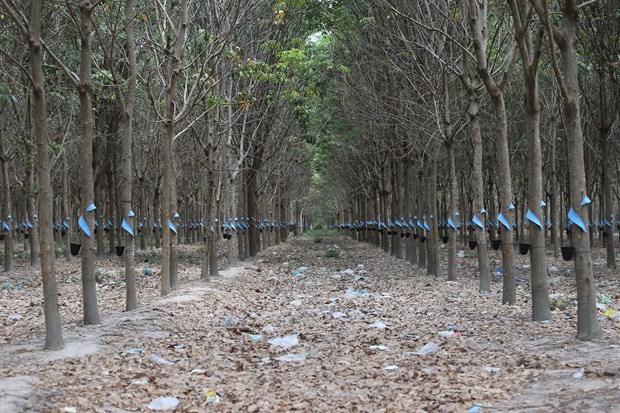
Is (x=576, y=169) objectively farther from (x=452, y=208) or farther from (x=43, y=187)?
(x=452, y=208)

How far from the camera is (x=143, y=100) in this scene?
21.2m

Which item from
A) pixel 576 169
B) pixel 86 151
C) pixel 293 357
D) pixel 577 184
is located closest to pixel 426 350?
pixel 293 357

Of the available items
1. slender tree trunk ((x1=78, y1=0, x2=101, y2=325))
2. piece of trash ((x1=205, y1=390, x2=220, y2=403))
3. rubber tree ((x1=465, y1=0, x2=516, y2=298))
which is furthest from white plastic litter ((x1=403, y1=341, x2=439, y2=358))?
slender tree trunk ((x1=78, y1=0, x2=101, y2=325))

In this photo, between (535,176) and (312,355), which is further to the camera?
(535,176)

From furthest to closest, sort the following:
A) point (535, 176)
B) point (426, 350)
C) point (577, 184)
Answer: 1. point (535, 176)
2. point (426, 350)
3. point (577, 184)

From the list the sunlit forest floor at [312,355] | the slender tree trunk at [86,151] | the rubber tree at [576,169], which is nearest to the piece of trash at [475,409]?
the sunlit forest floor at [312,355]

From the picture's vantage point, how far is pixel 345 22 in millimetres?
17016

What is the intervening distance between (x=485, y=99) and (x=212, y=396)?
15.3m

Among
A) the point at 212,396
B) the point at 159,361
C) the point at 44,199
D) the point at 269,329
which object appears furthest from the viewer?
the point at 269,329

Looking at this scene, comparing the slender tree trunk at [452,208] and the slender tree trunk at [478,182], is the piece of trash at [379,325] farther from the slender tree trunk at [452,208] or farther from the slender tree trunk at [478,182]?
the slender tree trunk at [452,208]

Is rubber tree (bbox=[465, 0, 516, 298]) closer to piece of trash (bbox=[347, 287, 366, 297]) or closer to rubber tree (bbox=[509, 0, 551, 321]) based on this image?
rubber tree (bbox=[509, 0, 551, 321])

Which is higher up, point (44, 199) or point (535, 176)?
point (535, 176)

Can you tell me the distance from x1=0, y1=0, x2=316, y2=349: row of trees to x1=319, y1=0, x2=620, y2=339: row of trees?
215 cm

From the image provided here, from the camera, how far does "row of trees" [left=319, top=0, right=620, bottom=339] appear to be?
7.22 metres
